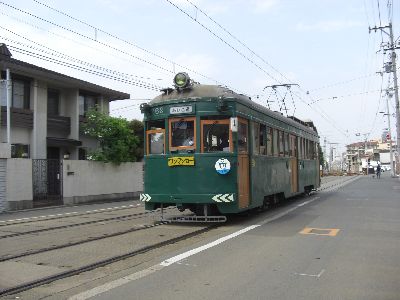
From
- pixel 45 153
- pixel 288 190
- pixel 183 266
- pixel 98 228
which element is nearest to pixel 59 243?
pixel 98 228

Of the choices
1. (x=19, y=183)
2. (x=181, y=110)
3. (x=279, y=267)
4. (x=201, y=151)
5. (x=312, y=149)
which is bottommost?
(x=279, y=267)

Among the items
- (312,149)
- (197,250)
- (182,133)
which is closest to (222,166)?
(182,133)

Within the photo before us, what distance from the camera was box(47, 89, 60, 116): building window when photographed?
27.6 meters

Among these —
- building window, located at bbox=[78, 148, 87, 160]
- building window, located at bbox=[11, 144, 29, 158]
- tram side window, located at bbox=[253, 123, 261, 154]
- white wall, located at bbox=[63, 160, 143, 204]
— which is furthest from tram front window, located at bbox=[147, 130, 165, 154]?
building window, located at bbox=[78, 148, 87, 160]

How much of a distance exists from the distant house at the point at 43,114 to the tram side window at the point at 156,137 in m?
8.86

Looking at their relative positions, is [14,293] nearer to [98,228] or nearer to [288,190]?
[98,228]

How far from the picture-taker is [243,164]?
12562mm

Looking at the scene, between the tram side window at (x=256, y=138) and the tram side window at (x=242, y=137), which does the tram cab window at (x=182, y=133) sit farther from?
the tram side window at (x=256, y=138)

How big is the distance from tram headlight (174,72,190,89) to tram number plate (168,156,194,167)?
6.32ft

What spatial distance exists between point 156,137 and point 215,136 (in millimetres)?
1619

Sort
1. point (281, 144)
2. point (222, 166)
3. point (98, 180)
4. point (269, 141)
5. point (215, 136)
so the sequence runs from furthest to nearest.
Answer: point (98, 180), point (281, 144), point (269, 141), point (215, 136), point (222, 166)

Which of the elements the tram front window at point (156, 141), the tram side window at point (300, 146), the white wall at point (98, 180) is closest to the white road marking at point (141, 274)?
the tram front window at point (156, 141)

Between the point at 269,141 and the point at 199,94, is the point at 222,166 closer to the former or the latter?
the point at 199,94

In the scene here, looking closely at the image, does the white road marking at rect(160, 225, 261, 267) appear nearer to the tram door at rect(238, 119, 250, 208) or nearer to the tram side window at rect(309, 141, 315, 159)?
the tram door at rect(238, 119, 250, 208)
